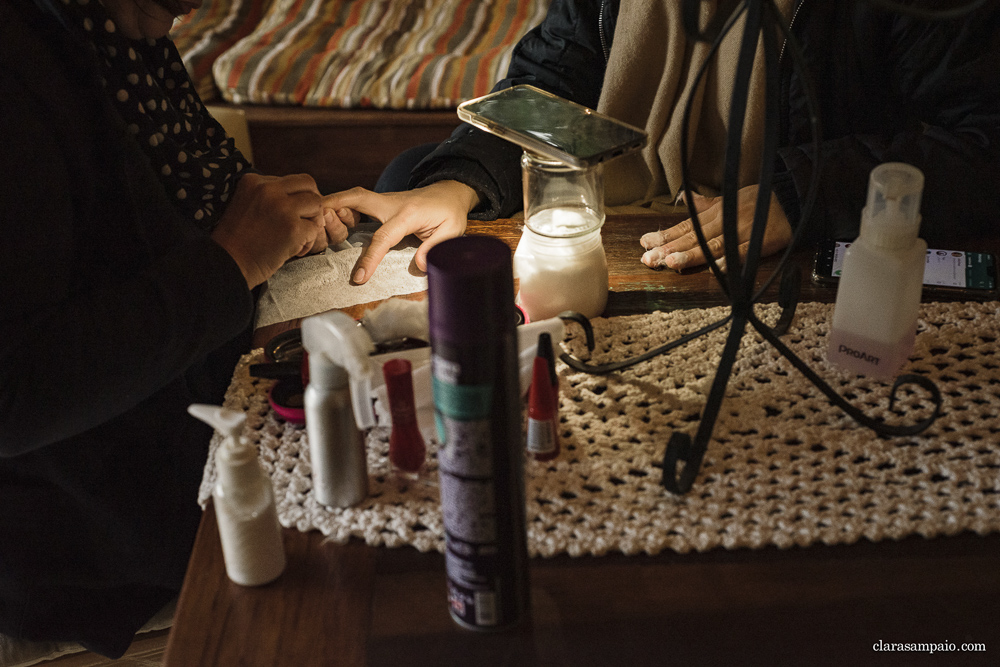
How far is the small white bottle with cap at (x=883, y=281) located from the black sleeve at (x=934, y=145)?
0.90 ft

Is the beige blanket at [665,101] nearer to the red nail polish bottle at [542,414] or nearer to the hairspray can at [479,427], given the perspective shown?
the red nail polish bottle at [542,414]

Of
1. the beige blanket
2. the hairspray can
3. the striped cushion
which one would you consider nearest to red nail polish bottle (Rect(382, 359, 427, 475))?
the hairspray can

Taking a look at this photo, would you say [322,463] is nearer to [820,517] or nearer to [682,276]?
[820,517]

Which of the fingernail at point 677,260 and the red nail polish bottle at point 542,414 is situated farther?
the fingernail at point 677,260

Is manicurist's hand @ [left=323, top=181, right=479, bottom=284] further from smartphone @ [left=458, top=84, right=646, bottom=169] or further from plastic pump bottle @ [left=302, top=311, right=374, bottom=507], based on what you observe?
plastic pump bottle @ [left=302, top=311, right=374, bottom=507]

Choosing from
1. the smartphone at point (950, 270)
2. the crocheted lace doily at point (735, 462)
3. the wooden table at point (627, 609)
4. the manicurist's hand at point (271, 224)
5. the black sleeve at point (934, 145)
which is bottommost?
the wooden table at point (627, 609)

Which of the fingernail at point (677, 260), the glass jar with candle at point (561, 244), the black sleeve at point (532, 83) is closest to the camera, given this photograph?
the glass jar with candle at point (561, 244)

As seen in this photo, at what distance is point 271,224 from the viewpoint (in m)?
0.92

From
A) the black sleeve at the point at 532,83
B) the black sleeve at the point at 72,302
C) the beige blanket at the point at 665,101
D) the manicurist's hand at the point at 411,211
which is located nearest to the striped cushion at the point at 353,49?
the black sleeve at the point at 532,83

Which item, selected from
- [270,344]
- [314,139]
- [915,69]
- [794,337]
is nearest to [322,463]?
[270,344]

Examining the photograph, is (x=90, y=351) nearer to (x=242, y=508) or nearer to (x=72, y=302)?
(x=72, y=302)

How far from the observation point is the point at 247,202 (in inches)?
37.9

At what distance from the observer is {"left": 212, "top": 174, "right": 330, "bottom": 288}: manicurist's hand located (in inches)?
35.0

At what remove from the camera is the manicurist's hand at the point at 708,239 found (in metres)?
0.92
